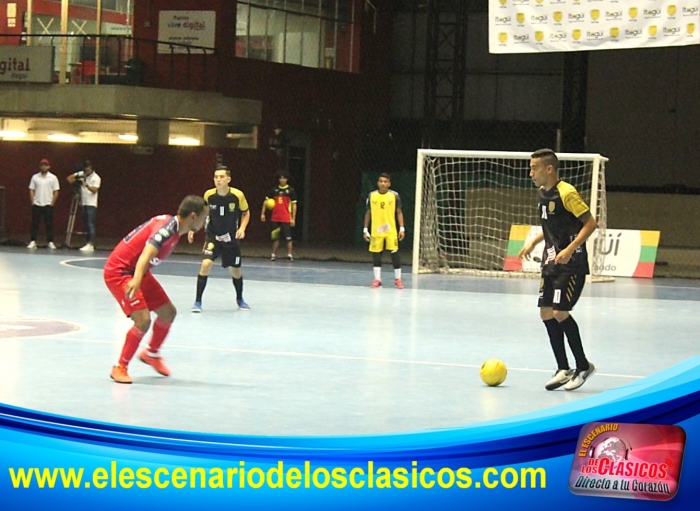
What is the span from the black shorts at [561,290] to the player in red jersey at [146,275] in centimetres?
277

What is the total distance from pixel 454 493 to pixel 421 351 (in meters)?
9.30

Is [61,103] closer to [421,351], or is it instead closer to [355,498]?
[421,351]

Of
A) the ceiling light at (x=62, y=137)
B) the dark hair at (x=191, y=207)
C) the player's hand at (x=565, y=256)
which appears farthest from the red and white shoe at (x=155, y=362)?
the ceiling light at (x=62, y=137)

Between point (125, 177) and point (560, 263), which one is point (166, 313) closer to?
point (560, 263)

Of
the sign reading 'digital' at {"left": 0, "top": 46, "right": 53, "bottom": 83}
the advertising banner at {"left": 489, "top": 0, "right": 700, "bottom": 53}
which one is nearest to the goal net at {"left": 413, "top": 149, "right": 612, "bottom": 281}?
the advertising banner at {"left": 489, "top": 0, "right": 700, "bottom": 53}

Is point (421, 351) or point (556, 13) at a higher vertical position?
point (556, 13)

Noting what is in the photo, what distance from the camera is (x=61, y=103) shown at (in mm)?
28625

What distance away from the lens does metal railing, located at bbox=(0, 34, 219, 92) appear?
29281 millimetres

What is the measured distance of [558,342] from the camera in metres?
9.48

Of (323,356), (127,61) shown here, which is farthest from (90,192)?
(323,356)

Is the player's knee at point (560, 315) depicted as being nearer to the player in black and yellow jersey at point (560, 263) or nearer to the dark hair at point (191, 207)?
the player in black and yellow jersey at point (560, 263)

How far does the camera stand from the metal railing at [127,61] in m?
29.3

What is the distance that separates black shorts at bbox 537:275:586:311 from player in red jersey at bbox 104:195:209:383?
2772 millimetres

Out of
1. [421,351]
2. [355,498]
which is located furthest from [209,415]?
[355,498]
